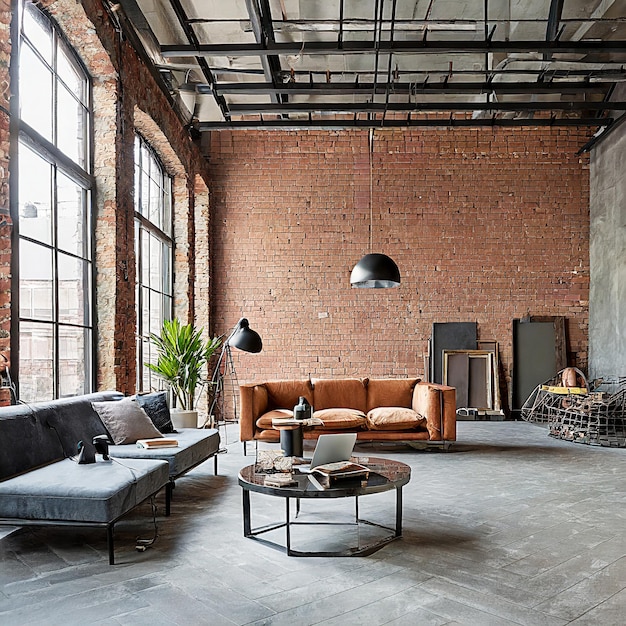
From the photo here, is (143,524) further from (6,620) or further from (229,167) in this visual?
(229,167)

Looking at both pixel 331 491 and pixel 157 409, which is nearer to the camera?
pixel 331 491

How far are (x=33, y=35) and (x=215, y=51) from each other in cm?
181

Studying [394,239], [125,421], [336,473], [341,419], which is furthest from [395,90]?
[336,473]

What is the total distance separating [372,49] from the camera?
630cm

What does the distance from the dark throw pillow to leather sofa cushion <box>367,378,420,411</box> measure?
2.74 meters

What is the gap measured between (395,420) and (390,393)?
2.41 ft

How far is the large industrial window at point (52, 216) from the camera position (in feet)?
15.8

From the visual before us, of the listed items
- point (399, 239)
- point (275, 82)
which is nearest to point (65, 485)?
point (275, 82)

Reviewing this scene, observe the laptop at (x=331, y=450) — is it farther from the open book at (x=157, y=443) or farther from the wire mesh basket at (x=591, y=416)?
the wire mesh basket at (x=591, y=416)

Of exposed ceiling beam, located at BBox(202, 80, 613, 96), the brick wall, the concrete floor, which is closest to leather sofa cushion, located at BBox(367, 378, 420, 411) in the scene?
the concrete floor

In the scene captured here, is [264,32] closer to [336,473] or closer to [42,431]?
[42,431]

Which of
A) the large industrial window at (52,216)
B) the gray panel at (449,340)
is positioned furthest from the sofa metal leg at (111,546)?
the gray panel at (449,340)

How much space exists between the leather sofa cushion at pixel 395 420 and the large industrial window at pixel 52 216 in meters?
2.90

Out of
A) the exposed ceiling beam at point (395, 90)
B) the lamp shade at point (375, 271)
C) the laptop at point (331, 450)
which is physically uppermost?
the exposed ceiling beam at point (395, 90)
